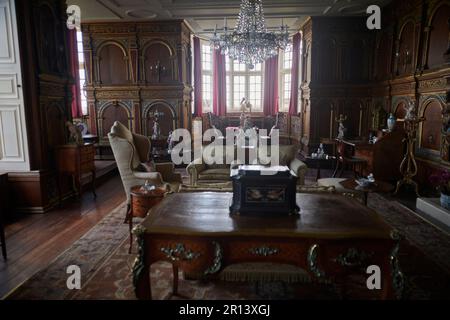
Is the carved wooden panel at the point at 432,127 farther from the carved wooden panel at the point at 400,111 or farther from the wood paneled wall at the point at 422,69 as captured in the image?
the carved wooden panel at the point at 400,111

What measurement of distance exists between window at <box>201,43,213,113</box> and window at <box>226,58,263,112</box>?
0.67 meters

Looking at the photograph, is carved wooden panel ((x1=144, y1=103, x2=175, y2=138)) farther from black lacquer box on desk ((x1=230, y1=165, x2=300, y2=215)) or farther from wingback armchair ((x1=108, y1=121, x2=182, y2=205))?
black lacquer box on desk ((x1=230, y1=165, x2=300, y2=215))

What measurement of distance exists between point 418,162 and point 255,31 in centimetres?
340

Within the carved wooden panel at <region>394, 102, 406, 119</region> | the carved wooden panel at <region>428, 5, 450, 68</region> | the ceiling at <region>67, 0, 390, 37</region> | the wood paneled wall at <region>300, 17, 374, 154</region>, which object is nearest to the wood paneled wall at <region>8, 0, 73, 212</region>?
the ceiling at <region>67, 0, 390, 37</region>

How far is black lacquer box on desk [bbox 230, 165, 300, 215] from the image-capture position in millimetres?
1978

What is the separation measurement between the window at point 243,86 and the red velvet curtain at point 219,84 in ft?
1.26

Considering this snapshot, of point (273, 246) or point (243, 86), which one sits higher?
point (243, 86)

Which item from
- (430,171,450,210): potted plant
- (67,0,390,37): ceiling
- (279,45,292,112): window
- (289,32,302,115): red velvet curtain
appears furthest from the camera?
(279,45,292,112): window

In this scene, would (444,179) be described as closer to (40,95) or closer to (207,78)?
(40,95)

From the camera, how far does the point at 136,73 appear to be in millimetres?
7742

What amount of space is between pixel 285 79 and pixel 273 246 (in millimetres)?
9680

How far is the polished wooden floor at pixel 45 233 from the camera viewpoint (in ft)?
9.31

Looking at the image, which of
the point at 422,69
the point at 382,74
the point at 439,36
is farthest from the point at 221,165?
the point at 382,74

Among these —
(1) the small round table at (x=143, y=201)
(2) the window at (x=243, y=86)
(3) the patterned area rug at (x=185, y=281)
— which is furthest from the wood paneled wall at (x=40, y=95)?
(2) the window at (x=243, y=86)
